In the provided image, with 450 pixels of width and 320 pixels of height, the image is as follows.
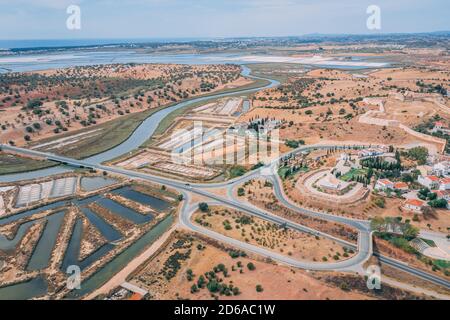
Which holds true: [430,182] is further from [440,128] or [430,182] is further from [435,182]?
[440,128]

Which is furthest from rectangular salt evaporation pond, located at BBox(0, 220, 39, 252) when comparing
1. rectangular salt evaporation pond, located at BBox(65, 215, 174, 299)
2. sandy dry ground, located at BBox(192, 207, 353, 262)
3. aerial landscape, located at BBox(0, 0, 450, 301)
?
sandy dry ground, located at BBox(192, 207, 353, 262)

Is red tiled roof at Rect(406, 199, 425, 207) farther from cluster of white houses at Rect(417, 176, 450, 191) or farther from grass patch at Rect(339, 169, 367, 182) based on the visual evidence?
grass patch at Rect(339, 169, 367, 182)

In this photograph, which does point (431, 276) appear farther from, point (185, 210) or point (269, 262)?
point (185, 210)

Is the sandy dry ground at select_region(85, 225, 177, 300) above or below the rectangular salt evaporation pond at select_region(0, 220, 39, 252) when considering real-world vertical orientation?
below

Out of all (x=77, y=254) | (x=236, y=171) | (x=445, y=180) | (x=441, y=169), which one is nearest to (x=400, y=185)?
(x=445, y=180)

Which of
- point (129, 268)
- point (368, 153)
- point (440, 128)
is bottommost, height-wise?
point (129, 268)

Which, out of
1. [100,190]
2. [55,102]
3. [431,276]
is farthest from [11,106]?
[431,276]
